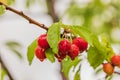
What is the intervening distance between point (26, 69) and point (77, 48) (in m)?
1.97

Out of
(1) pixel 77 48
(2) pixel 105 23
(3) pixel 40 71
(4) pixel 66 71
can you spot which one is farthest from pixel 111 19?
(1) pixel 77 48

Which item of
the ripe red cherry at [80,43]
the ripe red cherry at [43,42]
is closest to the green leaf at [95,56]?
the ripe red cherry at [80,43]

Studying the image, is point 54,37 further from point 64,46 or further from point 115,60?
point 115,60

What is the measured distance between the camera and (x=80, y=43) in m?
1.12

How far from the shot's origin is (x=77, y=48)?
43.3 inches

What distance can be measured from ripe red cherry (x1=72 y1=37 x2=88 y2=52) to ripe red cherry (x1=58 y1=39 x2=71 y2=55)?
42mm

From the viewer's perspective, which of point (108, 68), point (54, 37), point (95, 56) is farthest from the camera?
point (108, 68)

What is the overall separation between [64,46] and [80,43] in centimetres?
7

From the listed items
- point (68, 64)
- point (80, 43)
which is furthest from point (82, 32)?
point (68, 64)

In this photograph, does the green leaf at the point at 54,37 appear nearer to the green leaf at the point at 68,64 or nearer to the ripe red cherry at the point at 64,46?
the ripe red cherry at the point at 64,46

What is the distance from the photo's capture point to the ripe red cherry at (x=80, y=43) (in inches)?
43.8

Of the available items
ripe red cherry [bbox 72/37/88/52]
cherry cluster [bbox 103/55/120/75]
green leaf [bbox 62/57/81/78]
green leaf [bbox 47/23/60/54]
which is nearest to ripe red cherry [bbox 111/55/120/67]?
cherry cluster [bbox 103/55/120/75]

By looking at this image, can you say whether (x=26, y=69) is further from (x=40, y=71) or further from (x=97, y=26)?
(x=97, y=26)

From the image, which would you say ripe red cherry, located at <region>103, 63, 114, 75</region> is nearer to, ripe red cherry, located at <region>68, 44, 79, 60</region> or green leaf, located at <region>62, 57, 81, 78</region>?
green leaf, located at <region>62, 57, 81, 78</region>
